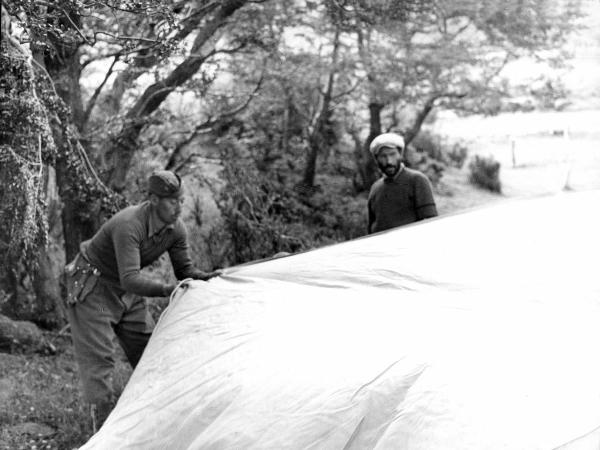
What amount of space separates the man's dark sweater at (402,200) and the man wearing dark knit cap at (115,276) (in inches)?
55.1

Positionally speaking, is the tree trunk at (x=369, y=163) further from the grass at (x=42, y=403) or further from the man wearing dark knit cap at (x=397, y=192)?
the man wearing dark knit cap at (x=397, y=192)

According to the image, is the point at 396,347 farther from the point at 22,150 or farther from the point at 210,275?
the point at 22,150

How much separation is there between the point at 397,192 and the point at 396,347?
2445 mm

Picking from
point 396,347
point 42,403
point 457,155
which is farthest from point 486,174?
point 396,347

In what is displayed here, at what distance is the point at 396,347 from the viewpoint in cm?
290

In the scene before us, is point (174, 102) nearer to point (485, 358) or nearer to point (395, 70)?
point (395, 70)

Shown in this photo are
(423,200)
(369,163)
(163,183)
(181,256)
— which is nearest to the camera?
(163,183)

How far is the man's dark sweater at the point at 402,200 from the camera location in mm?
5117

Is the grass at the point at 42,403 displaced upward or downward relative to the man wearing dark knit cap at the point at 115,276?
downward

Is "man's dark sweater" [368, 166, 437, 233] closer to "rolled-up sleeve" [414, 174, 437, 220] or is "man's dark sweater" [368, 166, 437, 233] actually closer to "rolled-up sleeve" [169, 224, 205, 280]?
"rolled-up sleeve" [414, 174, 437, 220]

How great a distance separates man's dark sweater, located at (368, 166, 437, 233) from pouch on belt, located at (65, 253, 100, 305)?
191 centimetres

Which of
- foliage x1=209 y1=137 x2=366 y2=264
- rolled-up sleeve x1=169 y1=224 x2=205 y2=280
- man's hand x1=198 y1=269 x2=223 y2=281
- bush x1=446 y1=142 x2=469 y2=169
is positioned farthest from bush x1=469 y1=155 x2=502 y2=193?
man's hand x1=198 y1=269 x2=223 y2=281

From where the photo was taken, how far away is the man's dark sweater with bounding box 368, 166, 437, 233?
512cm

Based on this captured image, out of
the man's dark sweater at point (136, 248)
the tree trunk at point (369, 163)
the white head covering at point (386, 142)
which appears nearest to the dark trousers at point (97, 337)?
the man's dark sweater at point (136, 248)
